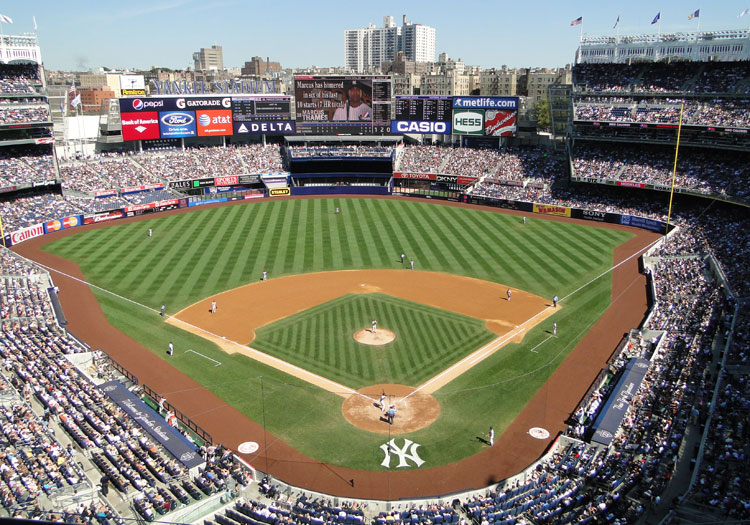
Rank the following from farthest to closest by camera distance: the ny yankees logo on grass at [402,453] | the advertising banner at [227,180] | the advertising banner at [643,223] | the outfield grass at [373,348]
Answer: the advertising banner at [227,180] → the advertising banner at [643,223] → the outfield grass at [373,348] → the ny yankees logo on grass at [402,453]

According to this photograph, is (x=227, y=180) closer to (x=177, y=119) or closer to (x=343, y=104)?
(x=177, y=119)

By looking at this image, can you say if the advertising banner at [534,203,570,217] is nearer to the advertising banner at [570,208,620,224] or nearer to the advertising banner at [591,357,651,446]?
the advertising banner at [570,208,620,224]

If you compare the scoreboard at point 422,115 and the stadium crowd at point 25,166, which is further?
the scoreboard at point 422,115

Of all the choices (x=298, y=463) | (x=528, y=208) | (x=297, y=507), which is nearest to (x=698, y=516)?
(x=297, y=507)

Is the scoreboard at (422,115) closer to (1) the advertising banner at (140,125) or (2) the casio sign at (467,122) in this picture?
(2) the casio sign at (467,122)

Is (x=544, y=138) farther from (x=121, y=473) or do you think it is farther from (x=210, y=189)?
(x=121, y=473)

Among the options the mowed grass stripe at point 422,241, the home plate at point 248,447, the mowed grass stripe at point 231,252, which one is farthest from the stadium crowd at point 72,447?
the mowed grass stripe at point 422,241
